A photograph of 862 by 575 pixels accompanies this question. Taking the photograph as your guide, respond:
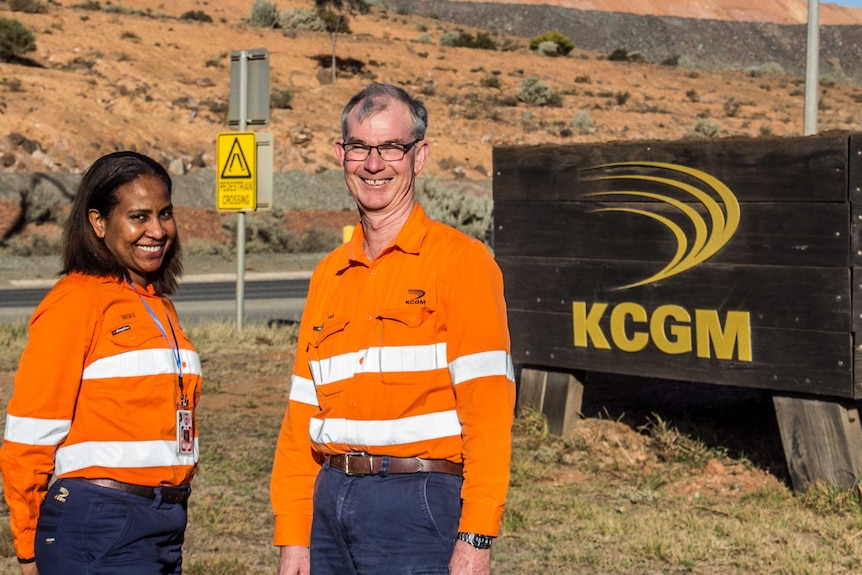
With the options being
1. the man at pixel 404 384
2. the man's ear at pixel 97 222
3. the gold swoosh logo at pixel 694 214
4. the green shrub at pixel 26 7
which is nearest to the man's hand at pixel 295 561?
the man at pixel 404 384

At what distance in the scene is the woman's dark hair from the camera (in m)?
3.38

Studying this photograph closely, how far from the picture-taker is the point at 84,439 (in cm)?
324

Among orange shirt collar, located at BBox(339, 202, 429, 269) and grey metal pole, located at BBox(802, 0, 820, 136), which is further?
grey metal pole, located at BBox(802, 0, 820, 136)

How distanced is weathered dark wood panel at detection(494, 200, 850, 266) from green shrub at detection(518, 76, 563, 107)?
55.3 meters

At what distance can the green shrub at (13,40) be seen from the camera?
4962cm

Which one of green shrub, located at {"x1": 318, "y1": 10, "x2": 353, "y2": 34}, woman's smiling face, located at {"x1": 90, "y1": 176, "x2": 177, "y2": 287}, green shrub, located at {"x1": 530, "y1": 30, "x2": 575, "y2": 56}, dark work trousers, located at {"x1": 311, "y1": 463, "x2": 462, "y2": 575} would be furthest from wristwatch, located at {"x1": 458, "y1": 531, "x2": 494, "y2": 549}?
green shrub, located at {"x1": 530, "y1": 30, "x2": 575, "y2": 56}

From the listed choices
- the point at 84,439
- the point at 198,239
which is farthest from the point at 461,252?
the point at 198,239

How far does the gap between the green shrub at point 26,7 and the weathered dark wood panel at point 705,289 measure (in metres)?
57.7

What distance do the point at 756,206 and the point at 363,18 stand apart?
7801 cm

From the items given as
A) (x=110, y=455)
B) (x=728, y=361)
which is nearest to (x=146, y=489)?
(x=110, y=455)

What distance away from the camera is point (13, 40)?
164ft

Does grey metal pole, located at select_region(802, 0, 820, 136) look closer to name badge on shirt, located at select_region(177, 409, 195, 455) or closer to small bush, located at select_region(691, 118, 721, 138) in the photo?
name badge on shirt, located at select_region(177, 409, 195, 455)

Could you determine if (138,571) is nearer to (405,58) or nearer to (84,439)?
(84,439)

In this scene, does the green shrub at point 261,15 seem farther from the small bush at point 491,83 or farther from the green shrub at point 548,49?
the green shrub at point 548,49
